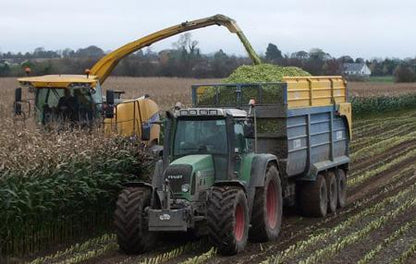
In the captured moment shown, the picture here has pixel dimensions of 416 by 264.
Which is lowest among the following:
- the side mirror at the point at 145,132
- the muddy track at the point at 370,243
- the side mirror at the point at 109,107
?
the muddy track at the point at 370,243

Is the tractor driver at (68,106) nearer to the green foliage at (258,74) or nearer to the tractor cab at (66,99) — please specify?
the tractor cab at (66,99)

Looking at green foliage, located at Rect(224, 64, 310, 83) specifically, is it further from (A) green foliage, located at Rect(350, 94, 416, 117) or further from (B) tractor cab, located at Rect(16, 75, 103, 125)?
(A) green foliage, located at Rect(350, 94, 416, 117)

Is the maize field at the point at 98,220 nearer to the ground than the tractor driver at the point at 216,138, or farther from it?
nearer to the ground

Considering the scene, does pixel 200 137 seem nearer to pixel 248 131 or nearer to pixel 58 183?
pixel 248 131

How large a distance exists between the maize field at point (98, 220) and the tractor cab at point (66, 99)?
1897 millimetres

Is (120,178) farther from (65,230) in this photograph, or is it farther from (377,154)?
(377,154)

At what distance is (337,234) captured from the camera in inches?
471

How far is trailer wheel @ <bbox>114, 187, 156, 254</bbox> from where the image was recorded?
418 inches

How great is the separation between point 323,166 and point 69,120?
16.4ft

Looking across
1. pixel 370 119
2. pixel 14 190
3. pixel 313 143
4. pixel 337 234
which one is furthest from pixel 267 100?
pixel 370 119

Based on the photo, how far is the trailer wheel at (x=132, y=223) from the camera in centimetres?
1061

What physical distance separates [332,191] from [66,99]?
562 cm

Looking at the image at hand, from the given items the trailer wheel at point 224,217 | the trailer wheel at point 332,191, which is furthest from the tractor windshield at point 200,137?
the trailer wheel at point 332,191

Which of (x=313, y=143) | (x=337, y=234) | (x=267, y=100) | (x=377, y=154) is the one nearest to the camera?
(x=337, y=234)
